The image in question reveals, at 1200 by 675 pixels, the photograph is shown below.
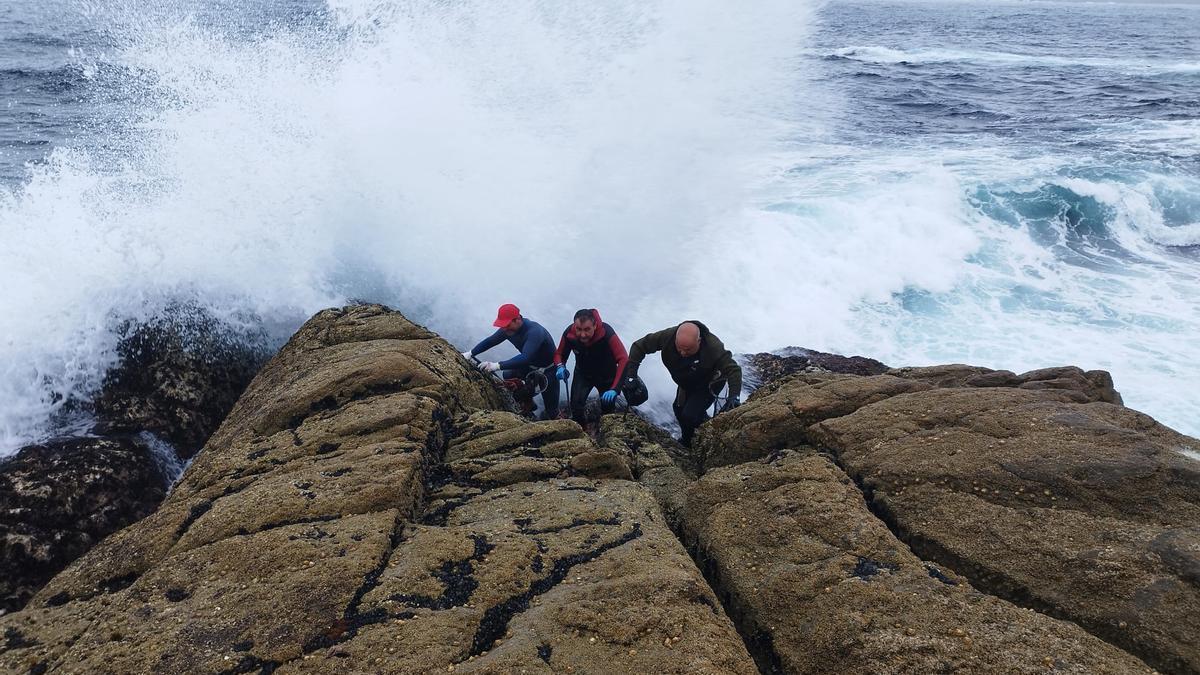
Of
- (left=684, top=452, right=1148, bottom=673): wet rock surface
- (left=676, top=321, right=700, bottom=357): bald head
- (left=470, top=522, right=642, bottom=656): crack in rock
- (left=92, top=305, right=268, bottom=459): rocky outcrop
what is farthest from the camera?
(left=676, top=321, right=700, bottom=357): bald head

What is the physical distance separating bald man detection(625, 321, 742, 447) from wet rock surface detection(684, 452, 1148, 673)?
2731mm

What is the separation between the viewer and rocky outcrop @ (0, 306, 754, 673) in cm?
315

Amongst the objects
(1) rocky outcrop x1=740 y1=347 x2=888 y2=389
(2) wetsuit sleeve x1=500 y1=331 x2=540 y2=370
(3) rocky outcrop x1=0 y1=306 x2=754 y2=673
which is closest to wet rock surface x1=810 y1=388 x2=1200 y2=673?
(3) rocky outcrop x1=0 y1=306 x2=754 y2=673

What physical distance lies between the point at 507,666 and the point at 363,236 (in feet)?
30.5

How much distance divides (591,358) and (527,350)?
0.80 metres

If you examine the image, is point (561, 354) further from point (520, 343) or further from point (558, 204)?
point (558, 204)

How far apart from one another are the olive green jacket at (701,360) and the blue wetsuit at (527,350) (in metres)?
1.31

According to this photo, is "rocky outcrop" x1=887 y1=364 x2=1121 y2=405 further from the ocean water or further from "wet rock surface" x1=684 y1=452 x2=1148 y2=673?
the ocean water

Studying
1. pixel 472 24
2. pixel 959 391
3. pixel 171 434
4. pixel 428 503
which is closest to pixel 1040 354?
pixel 959 391

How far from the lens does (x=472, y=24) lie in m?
15.6

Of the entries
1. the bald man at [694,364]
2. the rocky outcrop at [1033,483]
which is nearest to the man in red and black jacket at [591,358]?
the bald man at [694,364]

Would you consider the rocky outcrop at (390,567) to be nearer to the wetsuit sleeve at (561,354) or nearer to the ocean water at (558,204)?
the wetsuit sleeve at (561,354)

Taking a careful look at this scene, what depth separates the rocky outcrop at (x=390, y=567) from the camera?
3146 mm

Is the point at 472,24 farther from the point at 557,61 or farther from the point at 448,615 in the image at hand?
the point at 448,615
